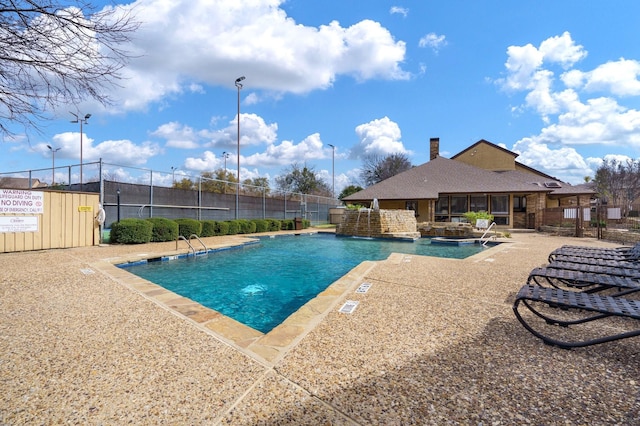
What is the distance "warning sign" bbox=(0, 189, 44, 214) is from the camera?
26.3ft

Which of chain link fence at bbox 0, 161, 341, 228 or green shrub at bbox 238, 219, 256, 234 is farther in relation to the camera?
green shrub at bbox 238, 219, 256, 234

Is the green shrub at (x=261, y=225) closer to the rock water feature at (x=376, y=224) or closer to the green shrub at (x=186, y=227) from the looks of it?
the rock water feature at (x=376, y=224)

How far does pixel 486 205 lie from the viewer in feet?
67.5

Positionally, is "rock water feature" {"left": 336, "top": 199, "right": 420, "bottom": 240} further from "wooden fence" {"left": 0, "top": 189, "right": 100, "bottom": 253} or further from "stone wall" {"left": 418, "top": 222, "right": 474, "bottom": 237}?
"wooden fence" {"left": 0, "top": 189, "right": 100, "bottom": 253}

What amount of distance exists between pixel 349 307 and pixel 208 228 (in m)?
11.1

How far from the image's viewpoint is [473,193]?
20.0 m

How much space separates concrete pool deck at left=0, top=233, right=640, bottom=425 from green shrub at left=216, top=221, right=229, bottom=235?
33.4 feet

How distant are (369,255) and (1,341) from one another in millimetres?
8819

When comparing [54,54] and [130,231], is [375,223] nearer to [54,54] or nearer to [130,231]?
[130,231]

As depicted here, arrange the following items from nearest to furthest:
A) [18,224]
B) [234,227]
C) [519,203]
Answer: [18,224]
[234,227]
[519,203]

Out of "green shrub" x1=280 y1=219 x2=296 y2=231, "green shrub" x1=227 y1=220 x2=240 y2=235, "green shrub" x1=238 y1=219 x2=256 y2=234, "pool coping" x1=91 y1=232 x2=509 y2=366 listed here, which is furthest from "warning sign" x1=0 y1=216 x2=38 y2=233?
"green shrub" x1=280 y1=219 x2=296 y2=231

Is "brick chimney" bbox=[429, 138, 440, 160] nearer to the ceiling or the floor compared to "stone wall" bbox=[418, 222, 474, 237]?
nearer to the ceiling

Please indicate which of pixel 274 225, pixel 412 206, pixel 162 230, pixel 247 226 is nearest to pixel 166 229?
pixel 162 230

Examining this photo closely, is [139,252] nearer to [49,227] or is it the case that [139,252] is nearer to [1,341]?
[49,227]
